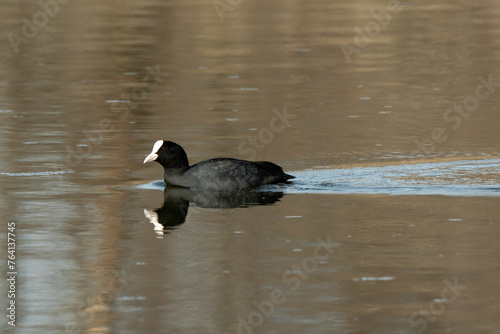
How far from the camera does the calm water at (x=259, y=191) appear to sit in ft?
33.7

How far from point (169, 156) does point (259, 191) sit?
1397mm

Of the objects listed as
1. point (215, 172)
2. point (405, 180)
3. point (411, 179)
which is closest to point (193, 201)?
point (215, 172)

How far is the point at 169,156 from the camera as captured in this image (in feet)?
53.5

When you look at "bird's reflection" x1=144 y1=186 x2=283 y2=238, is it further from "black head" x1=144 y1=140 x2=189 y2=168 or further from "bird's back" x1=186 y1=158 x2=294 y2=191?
"black head" x1=144 y1=140 x2=189 y2=168

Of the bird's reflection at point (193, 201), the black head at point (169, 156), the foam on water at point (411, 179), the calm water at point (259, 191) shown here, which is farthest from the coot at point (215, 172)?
the foam on water at point (411, 179)

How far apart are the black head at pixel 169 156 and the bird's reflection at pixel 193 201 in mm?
360

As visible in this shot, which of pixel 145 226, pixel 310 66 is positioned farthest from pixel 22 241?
pixel 310 66

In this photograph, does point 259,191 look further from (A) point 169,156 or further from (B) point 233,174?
(A) point 169,156

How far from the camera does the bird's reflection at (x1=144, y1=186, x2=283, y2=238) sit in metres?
14.3

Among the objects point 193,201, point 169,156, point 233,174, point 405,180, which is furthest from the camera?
point 169,156

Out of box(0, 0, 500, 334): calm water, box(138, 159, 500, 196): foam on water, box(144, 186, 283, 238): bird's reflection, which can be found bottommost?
box(144, 186, 283, 238): bird's reflection

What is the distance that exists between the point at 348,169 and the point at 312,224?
359 cm

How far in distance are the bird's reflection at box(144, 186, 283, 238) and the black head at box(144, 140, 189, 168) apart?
36 centimetres

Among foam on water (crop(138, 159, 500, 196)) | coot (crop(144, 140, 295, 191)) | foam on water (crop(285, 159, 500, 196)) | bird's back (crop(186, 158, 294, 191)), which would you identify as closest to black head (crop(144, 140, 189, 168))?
coot (crop(144, 140, 295, 191))
